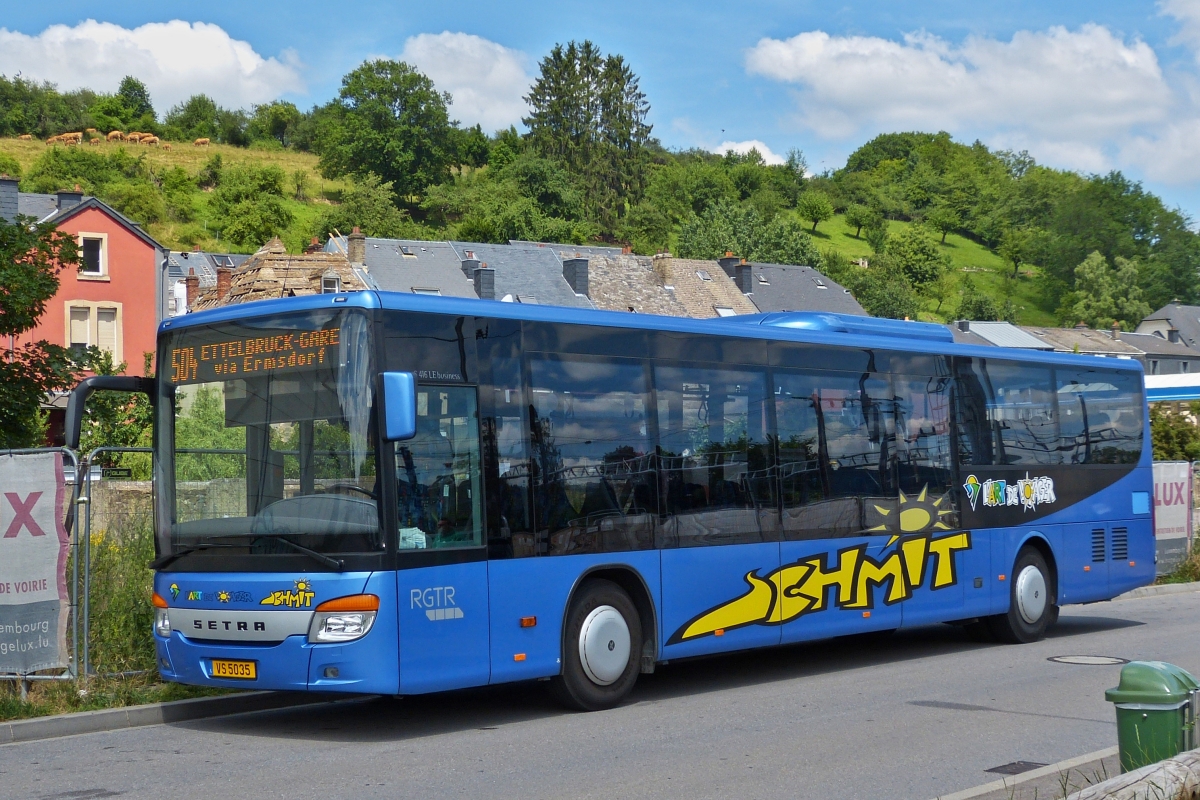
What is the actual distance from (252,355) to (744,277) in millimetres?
71463

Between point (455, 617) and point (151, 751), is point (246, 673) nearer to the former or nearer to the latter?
point (151, 751)

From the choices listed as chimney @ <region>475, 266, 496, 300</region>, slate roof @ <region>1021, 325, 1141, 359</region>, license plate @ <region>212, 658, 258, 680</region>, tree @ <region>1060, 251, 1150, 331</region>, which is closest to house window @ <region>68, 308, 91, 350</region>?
chimney @ <region>475, 266, 496, 300</region>

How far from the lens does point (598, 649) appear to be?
424 inches

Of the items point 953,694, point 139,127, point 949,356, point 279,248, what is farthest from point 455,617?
point 139,127

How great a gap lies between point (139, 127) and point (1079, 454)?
144 metres

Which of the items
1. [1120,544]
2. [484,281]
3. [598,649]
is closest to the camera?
[598,649]

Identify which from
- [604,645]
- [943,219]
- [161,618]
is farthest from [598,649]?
[943,219]

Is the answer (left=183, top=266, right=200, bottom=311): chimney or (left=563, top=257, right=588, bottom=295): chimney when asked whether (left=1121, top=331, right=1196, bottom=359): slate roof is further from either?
(left=183, top=266, right=200, bottom=311): chimney

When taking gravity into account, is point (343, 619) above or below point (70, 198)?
below

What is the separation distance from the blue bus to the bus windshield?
2 cm

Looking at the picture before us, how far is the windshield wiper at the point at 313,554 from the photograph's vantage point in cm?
925

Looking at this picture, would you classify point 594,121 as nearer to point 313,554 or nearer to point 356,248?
point 356,248

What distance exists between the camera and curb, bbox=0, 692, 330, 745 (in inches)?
390

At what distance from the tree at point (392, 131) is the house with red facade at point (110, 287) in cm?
5392
